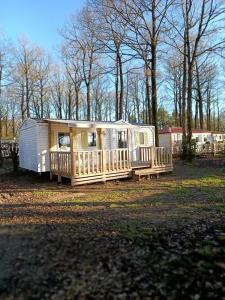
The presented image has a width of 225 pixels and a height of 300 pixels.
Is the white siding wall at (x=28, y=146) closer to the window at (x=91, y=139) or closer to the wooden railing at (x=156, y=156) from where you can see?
the window at (x=91, y=139)

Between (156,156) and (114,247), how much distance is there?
11303 millimetres

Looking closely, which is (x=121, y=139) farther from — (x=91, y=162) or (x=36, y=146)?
(x=91, y=162)

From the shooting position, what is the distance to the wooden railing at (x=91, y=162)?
44.2 ft

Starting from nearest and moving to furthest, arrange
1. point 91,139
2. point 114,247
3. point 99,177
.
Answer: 1. point 114,247
2. point 99,177
3. point 91,139

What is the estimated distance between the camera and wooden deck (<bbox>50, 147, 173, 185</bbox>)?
13.4 metres

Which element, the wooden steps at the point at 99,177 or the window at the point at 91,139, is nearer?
the wooden steps at the point at 99,177

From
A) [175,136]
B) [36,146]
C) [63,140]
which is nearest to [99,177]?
[63,140]

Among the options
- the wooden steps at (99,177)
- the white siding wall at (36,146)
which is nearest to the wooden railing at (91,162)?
the wooden steps at (99,177)

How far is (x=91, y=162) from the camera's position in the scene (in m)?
13.9

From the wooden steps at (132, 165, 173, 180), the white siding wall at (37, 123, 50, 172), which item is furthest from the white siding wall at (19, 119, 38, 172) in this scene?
the wooden steps at (132, 165, 173, 180)

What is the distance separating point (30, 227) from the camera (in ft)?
22.7

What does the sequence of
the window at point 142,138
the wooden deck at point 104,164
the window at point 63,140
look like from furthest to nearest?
the window at point 142,138, the window at point 63,140, the wooden deck at point 104,164

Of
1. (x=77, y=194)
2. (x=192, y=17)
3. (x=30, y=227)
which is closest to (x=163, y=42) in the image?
(x=192, y=17)

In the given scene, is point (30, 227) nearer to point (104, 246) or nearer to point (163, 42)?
point (104, 246)
